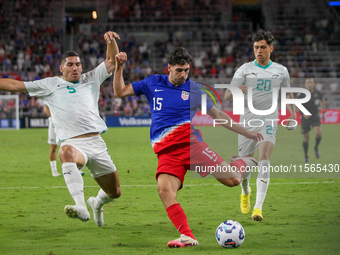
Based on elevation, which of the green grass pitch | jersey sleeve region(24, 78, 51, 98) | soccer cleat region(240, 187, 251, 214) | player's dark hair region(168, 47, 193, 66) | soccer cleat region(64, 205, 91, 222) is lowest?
the green grass pitch

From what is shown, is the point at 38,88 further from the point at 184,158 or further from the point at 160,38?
the point at 160,38

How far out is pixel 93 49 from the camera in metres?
31.0

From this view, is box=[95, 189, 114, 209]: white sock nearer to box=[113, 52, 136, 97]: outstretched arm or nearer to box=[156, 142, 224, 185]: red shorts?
box=[156, 142, 224, 185]: red shorts

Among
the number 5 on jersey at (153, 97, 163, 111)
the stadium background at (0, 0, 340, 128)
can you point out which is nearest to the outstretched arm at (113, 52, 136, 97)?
the number 5 on jersey at (153, 97, 163, 111)

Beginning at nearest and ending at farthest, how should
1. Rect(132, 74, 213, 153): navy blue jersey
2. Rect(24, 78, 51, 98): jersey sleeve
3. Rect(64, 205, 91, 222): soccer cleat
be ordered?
Rect(64, 205, 91, 222): soccer cleat → Rect(132, 74, 213, 153): navy blue jersey → Rect(24, 78, 51, 98): jersey sleeve

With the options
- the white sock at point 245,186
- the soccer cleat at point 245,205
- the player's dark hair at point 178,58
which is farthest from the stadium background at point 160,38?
the player's dark hair at point 178,58

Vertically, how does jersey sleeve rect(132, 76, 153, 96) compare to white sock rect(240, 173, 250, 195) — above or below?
above

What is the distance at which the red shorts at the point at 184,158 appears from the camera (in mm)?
4977

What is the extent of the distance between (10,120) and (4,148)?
945cm

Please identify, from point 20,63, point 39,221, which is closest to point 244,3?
point 20,63

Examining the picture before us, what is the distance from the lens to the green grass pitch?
461 centimetres

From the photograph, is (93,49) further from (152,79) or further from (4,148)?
(152,79)

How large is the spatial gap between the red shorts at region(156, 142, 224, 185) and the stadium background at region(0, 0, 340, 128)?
21.4 metres

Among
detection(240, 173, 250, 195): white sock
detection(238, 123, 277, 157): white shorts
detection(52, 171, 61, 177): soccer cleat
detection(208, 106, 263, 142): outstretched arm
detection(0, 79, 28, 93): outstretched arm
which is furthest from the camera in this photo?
detection(52, 171, 61, 177): soccer cleat
